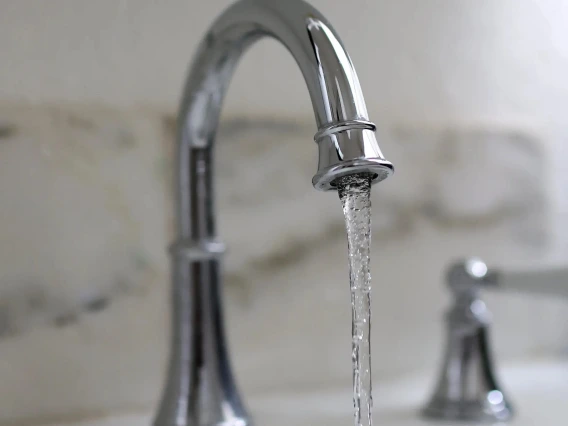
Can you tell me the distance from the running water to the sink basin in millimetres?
214

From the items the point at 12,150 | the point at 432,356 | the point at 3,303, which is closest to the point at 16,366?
the point at 3,303

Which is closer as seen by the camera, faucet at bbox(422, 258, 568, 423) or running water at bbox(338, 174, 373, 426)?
running water at bbox(338, 174, 373, 426)

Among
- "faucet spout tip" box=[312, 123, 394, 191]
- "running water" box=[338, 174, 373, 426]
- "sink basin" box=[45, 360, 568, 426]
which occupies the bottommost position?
"sink basin" box=[45, 360, 568, 426]

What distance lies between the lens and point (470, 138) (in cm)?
78

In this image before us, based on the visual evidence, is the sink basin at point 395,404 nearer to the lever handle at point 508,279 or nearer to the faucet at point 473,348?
the faucet at point 473,348

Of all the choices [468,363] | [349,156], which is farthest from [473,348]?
[349,156]

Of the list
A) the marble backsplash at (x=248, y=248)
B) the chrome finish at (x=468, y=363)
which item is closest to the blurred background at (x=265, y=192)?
the marble backsplash at (x=248, y=248)

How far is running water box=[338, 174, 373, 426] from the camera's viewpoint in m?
0.33

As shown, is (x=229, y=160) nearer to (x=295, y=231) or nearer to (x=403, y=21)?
(x=295, y=231)

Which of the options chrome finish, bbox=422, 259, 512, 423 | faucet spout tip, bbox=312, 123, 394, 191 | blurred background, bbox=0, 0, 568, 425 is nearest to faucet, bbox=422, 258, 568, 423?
chrome finish, bbox=422, 259, 512, 423

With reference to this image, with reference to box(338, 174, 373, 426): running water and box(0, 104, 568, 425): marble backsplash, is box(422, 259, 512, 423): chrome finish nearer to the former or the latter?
box(0, 104, 568, 425): marble backsplash

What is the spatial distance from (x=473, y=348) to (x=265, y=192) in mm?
257

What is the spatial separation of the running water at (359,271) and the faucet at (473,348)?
9.5 inches

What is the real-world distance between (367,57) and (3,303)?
45cm
